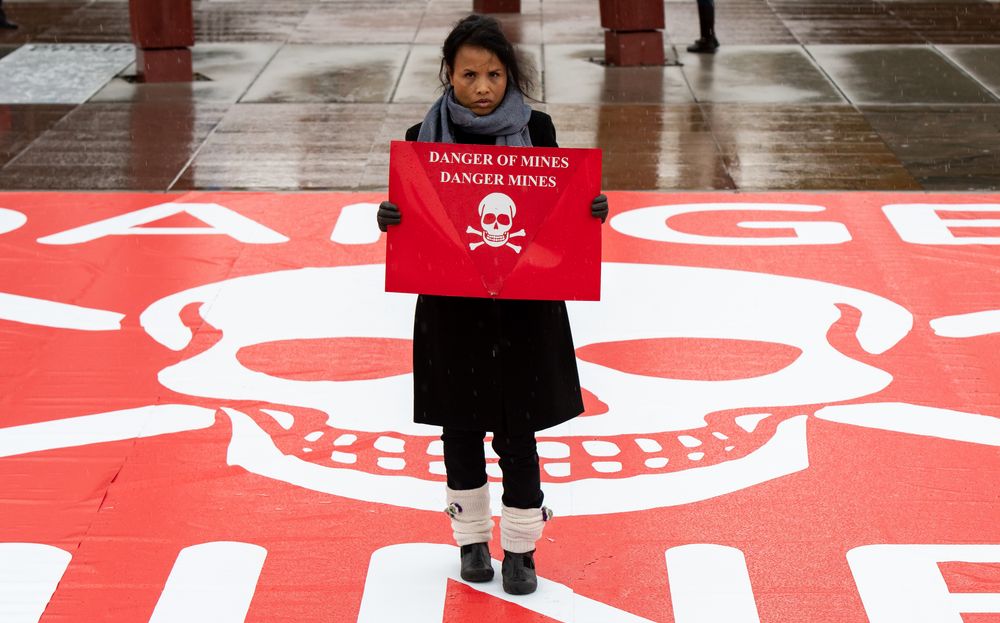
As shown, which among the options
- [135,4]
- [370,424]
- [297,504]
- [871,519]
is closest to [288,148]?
[135,4]

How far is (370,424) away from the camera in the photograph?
5.68m

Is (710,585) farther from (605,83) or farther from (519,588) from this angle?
(605,83)

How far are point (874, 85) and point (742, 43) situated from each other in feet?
6.77

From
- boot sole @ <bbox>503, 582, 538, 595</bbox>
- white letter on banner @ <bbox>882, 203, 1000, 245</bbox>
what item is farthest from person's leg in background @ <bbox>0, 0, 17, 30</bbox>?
boot sole @ <bbox>503, 582, 538, 595</bbox>

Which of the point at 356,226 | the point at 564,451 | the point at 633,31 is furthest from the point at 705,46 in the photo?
the point at 564,451

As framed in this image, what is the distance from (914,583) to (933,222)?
167 inches

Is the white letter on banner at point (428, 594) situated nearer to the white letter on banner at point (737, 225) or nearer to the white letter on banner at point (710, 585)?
the white letter on banner at point (710, 585)

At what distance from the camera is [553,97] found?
1172cm

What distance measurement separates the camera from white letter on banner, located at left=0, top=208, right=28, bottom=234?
821cm

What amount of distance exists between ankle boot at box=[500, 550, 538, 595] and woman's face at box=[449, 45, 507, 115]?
4.86 feet

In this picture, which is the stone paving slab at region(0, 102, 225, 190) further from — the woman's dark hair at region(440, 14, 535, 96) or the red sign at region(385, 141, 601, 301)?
the woman's dark hair at region(440, 14, 535, 96)

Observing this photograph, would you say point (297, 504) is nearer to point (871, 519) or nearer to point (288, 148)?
point (871, 519)

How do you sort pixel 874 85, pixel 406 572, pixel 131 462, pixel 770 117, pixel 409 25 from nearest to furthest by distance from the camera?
pixel 406 572 → pixel 131 462 → pixel 770 117 → pixel 874 85 → pixel 409 25

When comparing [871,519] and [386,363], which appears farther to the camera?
[386,363]
